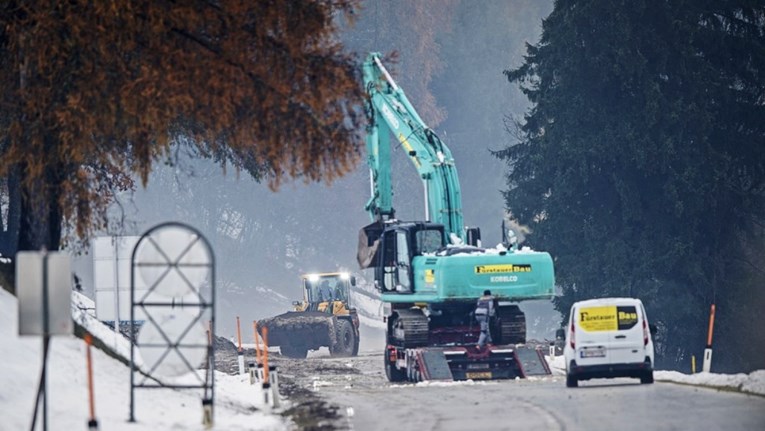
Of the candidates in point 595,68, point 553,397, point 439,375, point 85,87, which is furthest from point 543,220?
point 85,87

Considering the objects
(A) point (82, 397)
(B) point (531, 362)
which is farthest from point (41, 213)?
(B) point (531, 362)

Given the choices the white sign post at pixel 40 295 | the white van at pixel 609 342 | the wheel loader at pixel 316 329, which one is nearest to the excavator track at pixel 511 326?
the white van at pixel 609 342

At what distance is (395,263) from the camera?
36031 mm

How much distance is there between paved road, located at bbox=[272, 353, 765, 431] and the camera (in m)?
20.5

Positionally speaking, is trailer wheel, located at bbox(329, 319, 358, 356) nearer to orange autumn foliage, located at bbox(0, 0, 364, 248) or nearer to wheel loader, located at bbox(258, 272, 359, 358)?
wheel loader, located at bbox(258, 272, 359, 358)

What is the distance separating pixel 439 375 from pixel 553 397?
682 cm

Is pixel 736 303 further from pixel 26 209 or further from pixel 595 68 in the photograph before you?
pixel 26 209

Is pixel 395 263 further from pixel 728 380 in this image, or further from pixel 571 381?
pixel 728 380

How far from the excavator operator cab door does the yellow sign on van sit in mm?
6989

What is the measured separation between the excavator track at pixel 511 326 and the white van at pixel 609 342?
549cm

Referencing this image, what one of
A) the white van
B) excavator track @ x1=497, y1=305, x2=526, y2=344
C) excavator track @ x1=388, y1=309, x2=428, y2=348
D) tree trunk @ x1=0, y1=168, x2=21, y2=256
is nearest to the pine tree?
excavator track @ x1=497, y1=305, x2=526, y2=344

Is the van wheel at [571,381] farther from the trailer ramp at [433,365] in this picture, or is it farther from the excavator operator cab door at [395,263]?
the excavator operator cab door at [395,263]

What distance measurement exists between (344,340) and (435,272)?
20.8 metres

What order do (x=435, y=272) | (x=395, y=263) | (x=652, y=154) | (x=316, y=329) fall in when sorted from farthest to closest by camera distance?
(x=316, y=329) < (x=652, y=154) < (x=395, y=263) < (x=435, y=272)
